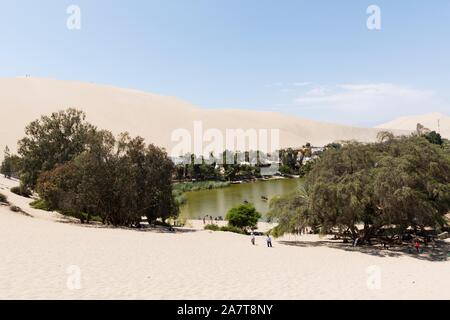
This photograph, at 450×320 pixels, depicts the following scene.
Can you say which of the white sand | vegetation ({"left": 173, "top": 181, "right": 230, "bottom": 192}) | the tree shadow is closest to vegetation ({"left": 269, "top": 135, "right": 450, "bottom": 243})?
the tree shadow

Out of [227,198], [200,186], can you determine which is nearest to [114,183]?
[227,198]

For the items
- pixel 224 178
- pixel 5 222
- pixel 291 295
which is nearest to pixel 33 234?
pixel 5 222

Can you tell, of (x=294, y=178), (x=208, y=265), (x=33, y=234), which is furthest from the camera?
(x=294, y=178)

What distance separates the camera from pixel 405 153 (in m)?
27.0

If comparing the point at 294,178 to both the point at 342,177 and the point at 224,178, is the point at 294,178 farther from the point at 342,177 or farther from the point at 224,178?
the point at 342,177

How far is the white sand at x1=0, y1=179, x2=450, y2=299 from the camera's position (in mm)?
11477

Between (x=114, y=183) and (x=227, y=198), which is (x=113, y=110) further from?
(x=114, y=183)

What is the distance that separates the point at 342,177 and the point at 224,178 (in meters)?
66.5

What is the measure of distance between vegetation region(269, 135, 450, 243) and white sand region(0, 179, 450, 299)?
3.22 meters

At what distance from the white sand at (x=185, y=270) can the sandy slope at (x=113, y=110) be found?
342ft

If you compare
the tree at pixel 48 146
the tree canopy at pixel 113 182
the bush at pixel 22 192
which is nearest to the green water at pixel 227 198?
the tree at pixel 48 146

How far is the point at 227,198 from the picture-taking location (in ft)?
218

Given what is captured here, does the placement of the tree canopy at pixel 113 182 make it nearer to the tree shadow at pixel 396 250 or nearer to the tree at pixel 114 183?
the tree at pixel 114 183

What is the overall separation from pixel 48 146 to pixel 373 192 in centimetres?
3490
